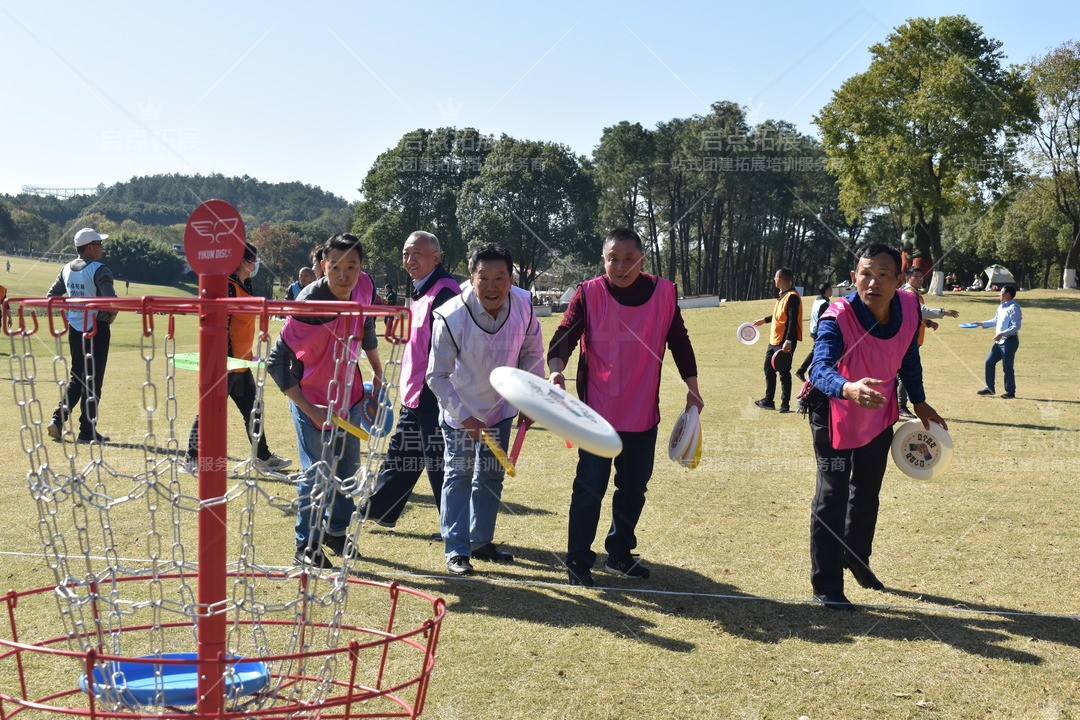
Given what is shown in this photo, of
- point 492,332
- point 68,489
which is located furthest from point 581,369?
point 68,489

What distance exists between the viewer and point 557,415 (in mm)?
3367

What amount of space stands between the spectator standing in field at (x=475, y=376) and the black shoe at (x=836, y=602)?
198cm

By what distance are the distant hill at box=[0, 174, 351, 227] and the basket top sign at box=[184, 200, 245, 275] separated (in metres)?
12.2

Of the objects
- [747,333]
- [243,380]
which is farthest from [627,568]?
[747,333]

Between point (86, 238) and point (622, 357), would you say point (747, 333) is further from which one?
point (622, 357)

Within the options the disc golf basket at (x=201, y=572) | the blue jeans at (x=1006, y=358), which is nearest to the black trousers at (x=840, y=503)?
the disc golf basket at (x=201, y=572)

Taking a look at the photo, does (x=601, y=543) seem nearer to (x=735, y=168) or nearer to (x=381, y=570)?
(x=381, y=570)

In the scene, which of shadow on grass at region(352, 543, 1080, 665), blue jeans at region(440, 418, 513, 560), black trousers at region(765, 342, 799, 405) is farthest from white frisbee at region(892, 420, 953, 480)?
black trousers at region(765, 342, 799, 405)

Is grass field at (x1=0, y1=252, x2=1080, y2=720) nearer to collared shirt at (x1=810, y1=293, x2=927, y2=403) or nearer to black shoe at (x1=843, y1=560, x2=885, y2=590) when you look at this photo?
black shoe at (x1=843, y1=560, x2=885, y2=590)

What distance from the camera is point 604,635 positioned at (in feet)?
16.5

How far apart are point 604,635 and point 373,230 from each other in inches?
2377

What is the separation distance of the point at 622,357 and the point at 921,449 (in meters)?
1.95

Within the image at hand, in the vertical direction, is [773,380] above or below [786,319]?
below

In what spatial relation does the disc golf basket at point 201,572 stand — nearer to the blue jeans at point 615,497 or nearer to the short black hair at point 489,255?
the blue jeans at point 615,497
